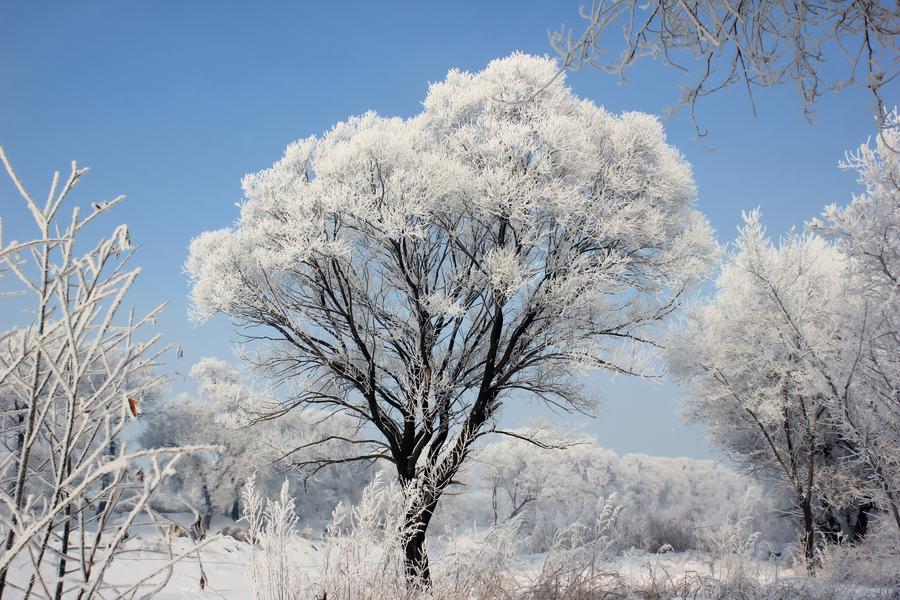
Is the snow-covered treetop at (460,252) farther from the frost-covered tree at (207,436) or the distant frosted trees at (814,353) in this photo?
the frost-covered tree at (207,436)

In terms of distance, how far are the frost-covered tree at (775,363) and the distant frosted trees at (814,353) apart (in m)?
0.04

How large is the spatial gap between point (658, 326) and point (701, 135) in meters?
7.57

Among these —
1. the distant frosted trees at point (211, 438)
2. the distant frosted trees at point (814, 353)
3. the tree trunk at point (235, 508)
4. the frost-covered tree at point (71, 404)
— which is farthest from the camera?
the tree trunk at point (235, 508)

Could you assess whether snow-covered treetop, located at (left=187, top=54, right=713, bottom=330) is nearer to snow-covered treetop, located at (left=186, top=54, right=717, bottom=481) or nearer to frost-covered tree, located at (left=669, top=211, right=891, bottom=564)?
snow-covered treetop, located at (left=186, top=54, right=717, bottom=481)

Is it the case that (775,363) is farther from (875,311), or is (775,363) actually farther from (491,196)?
(491,196)

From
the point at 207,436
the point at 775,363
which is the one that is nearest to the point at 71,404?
the point at 775,363

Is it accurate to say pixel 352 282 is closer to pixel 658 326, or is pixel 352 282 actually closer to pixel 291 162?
pixel 291 162

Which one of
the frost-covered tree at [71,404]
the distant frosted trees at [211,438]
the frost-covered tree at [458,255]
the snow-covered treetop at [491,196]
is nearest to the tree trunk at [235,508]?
the distant frosted trees at [211,438]

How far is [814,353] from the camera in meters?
7.43

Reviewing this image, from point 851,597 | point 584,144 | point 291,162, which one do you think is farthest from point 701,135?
point 291,162

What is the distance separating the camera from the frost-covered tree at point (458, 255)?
8.93 metres

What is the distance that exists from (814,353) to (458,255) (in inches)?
230

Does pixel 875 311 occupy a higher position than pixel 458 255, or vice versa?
pixel 458 255

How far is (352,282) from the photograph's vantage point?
10312 mm
